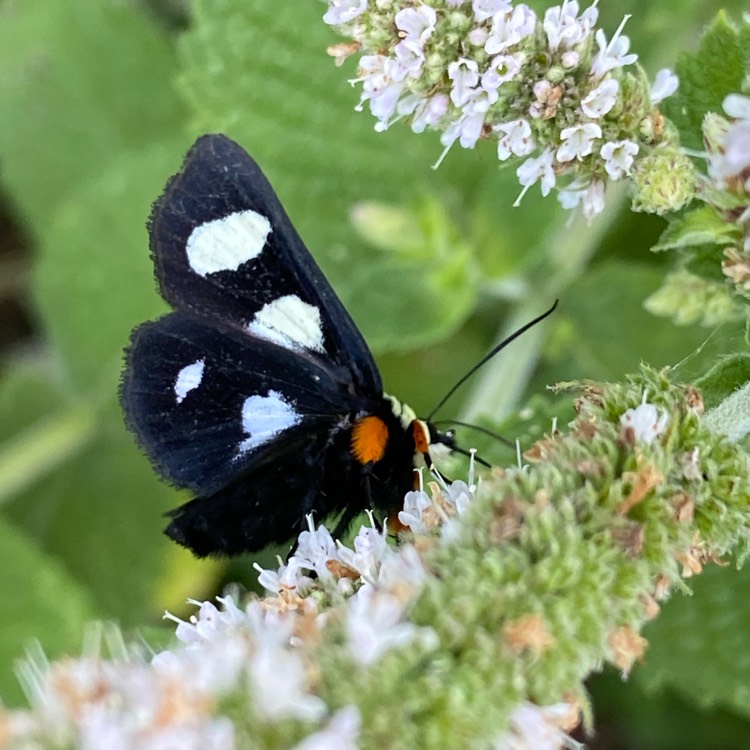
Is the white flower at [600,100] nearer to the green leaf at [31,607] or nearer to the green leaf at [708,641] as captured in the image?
the green leaf at [708,641]

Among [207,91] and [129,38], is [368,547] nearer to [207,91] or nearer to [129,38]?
[207,91]

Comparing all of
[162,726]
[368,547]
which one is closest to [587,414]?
[368,547]

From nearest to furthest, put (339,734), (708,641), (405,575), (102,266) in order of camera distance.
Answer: (339,734), (405,575), (708,641), (102,266)

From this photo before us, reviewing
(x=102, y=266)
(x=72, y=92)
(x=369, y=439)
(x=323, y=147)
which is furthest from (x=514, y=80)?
(x=72, y=92)

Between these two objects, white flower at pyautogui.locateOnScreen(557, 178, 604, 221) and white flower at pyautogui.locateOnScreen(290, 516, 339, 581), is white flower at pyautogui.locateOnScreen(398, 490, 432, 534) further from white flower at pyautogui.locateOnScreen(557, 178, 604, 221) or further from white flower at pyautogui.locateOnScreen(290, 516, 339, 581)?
white flower at pyautogui.locateOnScreen(557, 178, 604, 221)

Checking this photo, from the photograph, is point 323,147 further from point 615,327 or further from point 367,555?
point 367,555
